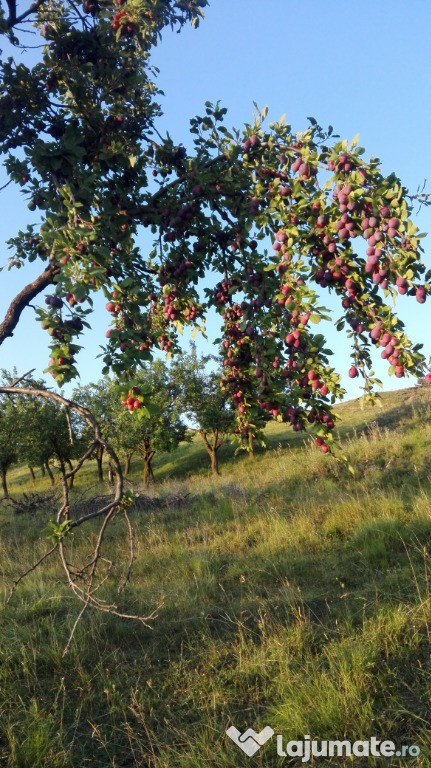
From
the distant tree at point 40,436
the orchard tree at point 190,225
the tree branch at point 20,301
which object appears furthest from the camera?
the distant tree at point 40,436

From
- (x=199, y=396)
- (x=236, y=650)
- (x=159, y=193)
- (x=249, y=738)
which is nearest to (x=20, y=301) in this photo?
(x=159, y=193)

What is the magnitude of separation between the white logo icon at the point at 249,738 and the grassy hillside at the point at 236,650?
53mm

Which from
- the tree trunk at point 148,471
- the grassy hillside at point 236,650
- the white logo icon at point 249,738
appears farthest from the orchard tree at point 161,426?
the white logo icon at point 249,738

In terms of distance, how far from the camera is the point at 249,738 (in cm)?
334

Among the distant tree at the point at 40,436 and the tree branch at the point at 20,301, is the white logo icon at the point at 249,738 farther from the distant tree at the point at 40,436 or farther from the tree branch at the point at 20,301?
the distant tree at the point at 40,436

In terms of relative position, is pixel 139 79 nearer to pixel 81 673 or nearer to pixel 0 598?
pixel 81 673

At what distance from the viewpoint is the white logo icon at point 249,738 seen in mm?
3271

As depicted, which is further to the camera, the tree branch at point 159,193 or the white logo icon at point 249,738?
the tree branch at point 159,193

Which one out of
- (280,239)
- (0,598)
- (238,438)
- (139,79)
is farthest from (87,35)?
(0,598)

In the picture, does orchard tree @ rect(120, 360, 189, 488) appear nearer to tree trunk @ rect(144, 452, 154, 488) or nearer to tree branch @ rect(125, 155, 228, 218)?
tree trunk @ rect(144, 452, 154, 488)

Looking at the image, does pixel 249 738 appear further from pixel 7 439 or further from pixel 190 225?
pixel 7 439

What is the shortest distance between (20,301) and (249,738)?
4.27 m

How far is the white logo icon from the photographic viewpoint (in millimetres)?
3271

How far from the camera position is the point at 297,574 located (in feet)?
20.8
